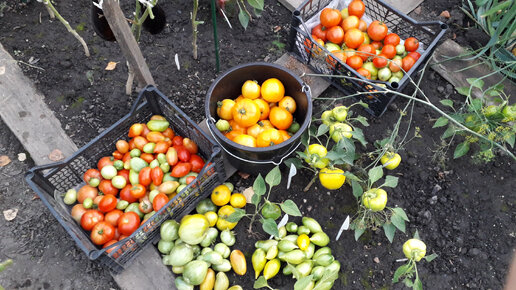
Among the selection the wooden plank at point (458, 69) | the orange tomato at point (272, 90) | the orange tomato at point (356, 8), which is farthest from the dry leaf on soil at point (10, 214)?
the wooden plank at point (458, 69)

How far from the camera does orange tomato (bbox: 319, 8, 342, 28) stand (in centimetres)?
257

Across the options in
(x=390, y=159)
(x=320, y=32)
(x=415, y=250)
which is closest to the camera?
(x=415, y=250)

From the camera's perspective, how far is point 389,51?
2520 mm

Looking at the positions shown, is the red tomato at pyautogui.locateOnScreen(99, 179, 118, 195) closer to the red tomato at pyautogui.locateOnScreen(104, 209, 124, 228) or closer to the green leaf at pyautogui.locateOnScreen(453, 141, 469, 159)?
the red tomato at pyautogui.locateOnScreen(104, 209, 124, 228)

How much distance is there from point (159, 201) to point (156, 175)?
182mm

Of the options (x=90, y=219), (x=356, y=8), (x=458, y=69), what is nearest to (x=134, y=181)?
(x=90, y=219)

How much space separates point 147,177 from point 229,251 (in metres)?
0.67

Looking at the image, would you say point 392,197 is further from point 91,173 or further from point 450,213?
point 91,173

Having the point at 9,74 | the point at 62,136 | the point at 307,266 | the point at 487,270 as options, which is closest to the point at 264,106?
the point at 307,266

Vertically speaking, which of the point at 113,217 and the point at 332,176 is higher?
the point at 332,176

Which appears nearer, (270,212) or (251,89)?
(270,212)

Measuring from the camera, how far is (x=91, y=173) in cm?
218

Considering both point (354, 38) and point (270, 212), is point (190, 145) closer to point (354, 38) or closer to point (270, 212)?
point (270, 212)

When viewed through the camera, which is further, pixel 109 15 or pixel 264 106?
pixel 264 106
